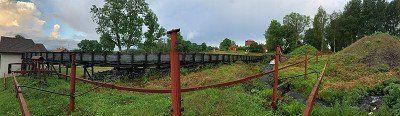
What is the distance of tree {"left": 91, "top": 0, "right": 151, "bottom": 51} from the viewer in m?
59.6

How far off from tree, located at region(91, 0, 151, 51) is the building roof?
34.1ft

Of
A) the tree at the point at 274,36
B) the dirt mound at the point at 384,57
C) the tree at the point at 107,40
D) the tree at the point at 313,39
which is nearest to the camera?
the dirt mound at the point at 384,57

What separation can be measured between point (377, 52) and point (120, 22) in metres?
42.1

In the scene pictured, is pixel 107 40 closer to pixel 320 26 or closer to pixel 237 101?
pixel 320 26

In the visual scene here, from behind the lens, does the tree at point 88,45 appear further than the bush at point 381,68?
Yes

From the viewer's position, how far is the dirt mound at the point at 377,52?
25.0 m

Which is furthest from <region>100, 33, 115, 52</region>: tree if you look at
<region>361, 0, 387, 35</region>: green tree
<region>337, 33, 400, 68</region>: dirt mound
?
<region>361, 0, 387, 35</region>: green tree

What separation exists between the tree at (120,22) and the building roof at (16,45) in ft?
34.1

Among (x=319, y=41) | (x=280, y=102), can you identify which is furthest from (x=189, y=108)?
(x=319, y=41)

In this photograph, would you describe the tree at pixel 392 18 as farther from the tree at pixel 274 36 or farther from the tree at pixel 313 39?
the tree at pixel 274 36

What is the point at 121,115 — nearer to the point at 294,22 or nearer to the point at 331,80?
the point at 331,80

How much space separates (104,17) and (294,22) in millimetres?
55741

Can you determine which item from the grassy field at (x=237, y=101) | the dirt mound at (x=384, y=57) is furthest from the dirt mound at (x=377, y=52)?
the grassy field at (x=237, y=101)

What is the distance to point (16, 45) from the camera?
158ft
